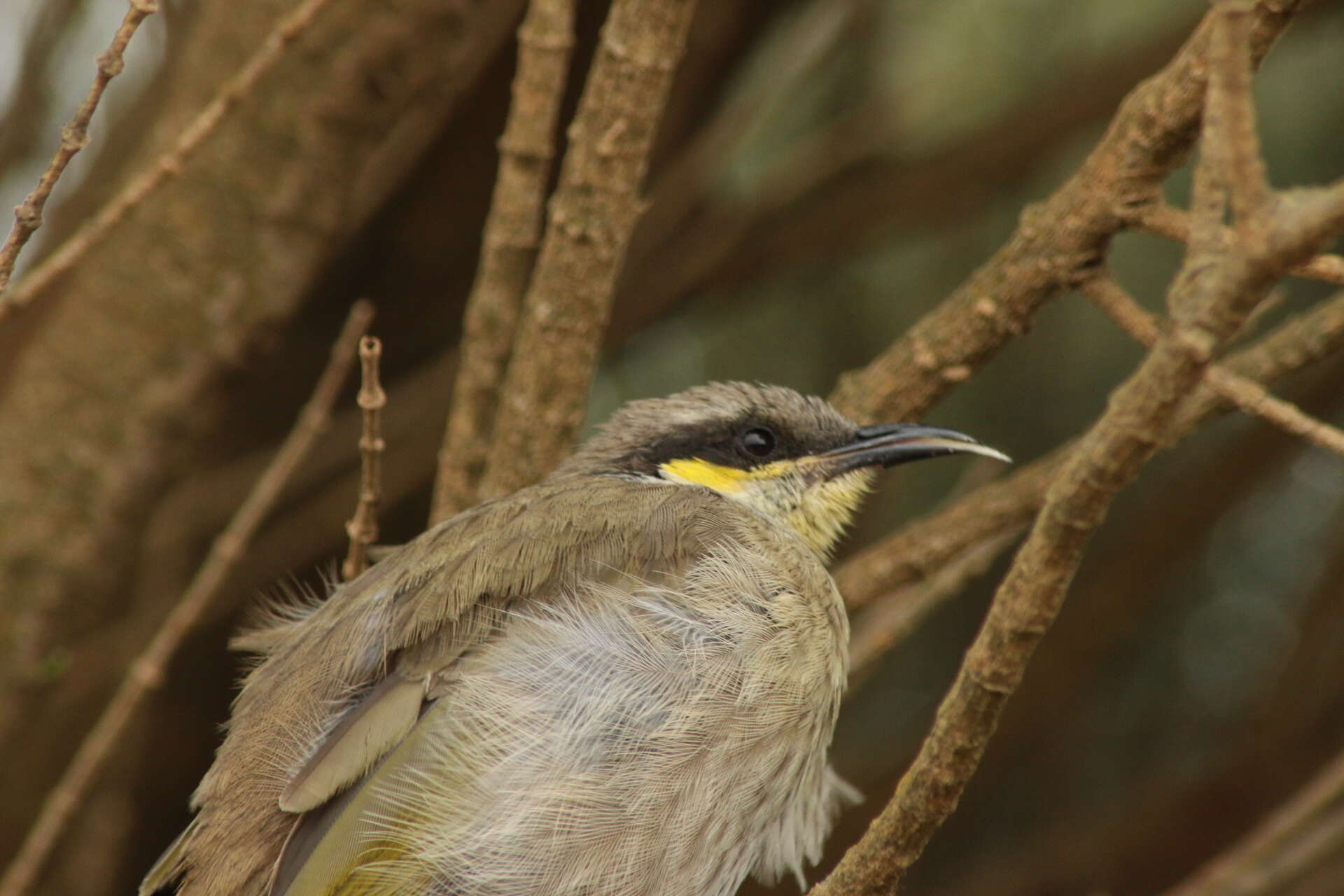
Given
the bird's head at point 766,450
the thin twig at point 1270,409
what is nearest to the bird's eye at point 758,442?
the bird's head at point 766,450

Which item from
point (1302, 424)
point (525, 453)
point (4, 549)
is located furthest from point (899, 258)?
point (1302, 424)

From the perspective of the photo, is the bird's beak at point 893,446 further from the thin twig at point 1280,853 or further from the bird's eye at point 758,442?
the thin twig at point 1280,853

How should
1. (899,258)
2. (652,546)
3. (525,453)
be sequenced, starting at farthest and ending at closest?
(899,258)
(525,453)
(652,546)

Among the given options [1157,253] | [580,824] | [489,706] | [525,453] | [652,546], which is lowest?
[580,824]

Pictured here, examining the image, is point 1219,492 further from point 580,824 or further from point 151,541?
point 151,541

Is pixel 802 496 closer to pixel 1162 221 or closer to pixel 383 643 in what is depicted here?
pixel 1162 221

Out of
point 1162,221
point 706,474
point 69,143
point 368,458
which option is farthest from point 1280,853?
point 69,143
